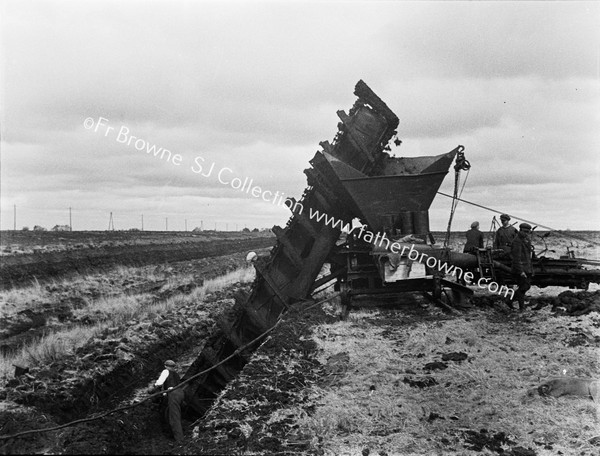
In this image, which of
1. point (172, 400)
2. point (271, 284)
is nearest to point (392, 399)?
point (172, 400)

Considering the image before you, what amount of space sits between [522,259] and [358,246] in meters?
3.00

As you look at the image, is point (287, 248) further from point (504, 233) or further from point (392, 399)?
point (504, 233)

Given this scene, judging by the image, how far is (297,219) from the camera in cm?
827

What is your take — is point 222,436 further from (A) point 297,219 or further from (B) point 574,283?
(B) point 574,283

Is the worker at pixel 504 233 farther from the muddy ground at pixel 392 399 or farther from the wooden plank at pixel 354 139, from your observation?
the wooden plank at pixel 354 139

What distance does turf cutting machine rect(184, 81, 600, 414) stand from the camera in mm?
7883

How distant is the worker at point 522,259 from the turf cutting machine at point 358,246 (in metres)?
0.25

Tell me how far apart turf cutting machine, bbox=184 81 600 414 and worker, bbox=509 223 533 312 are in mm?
250

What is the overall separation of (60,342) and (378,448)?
26.6ft

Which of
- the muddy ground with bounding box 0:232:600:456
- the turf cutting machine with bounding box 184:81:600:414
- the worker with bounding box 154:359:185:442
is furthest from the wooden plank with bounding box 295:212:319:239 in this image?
the worker with bounding box 154:359:185:442

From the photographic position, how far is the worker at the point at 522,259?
8.28m

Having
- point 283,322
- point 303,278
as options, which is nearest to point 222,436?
point 283,322

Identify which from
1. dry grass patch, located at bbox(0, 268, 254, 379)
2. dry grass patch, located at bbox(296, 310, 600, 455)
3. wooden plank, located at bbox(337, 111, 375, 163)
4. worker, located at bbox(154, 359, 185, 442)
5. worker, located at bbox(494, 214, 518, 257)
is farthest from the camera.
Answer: worker, located at bbox(494, 214, 518, 257)

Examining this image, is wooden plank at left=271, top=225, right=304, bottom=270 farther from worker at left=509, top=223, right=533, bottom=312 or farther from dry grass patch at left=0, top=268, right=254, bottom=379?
dry grass patch at left=0, top=268, right=254, bottom=379
